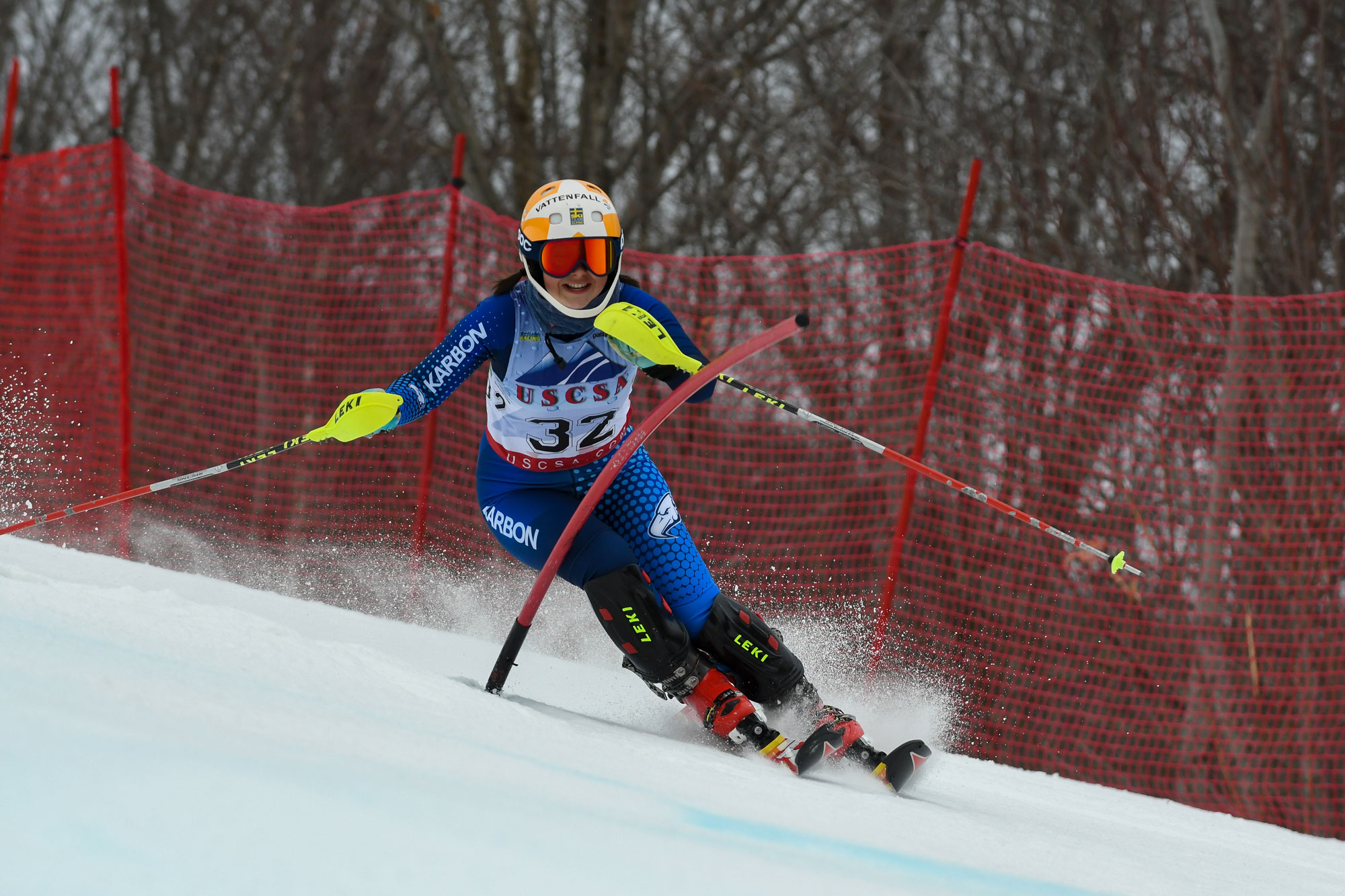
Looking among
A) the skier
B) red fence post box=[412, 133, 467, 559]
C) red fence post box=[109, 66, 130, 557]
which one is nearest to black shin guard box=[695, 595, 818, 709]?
the skier

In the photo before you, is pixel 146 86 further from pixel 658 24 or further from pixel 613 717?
pixel 613 717

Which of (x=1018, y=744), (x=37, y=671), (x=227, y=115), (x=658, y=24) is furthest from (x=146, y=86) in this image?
(x=37, y=671)

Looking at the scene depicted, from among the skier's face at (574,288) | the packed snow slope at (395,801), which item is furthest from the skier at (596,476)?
the packed snow slope at (395,801)

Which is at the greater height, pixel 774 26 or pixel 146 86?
pixel 774 26

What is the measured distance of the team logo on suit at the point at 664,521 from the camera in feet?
11.8

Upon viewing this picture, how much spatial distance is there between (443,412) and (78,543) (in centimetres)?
185

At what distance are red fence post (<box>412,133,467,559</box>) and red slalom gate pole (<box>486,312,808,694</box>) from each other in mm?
2458

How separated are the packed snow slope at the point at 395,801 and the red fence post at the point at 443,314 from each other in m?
2.44

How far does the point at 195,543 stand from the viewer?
246 inches

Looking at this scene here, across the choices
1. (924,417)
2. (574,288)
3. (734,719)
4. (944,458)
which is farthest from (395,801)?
(944,458)

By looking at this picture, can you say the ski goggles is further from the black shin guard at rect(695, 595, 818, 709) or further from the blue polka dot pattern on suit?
the black shin guard at rect(695, 595, 818, 709)

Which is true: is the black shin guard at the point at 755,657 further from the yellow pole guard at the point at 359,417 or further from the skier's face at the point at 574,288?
the yellow pole guard at the point at 359,417

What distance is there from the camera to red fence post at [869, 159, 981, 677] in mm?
5145

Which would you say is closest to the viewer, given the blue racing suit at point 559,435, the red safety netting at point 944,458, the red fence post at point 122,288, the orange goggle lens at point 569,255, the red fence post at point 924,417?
the orange goggle lens at point 569,255
